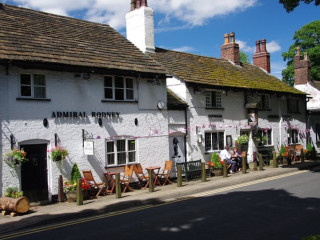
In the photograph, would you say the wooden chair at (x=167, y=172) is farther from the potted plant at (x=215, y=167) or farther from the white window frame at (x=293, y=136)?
the white window frame at (x=293, y=136)

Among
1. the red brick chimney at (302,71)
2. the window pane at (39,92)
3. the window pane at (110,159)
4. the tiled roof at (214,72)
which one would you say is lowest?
the window pane at (110,159)

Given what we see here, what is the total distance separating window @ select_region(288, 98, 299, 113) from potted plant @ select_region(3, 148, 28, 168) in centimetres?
2088

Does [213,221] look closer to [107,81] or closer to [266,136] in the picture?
[107,81]

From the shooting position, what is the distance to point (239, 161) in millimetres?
20406

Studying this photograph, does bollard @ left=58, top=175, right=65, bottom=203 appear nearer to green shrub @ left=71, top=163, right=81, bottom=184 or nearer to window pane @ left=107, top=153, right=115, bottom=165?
green shrub @ left=71, top=163, right=81, bottom=184

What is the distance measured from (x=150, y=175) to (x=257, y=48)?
66.4ft

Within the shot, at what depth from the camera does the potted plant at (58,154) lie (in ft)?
41.4

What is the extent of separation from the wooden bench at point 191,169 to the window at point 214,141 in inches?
80.5

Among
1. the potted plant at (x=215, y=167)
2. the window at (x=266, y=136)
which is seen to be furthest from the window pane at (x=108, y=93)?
the window at (x=266, y=136)

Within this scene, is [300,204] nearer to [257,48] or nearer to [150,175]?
[150,175]

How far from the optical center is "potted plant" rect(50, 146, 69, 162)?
12633 millimetres

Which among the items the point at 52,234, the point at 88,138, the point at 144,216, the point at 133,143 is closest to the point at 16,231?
the point at 52,234

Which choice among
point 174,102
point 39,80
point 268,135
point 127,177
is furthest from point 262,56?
point 39,80

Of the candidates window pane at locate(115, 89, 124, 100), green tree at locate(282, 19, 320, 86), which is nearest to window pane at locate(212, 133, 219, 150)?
window pane at locate(115, 89, 124, 100)
